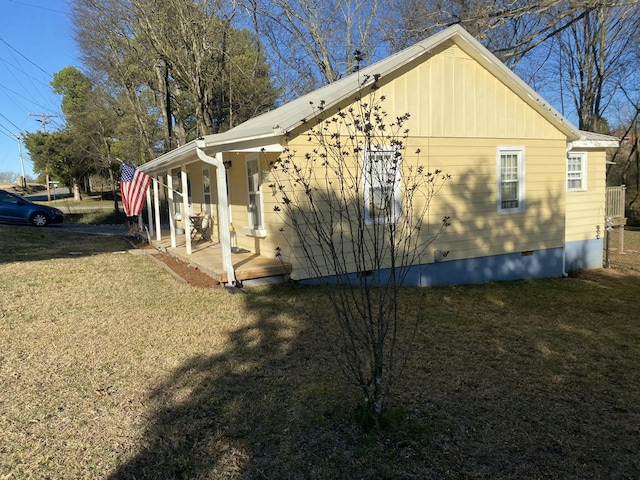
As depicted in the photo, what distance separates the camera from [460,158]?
9219mm

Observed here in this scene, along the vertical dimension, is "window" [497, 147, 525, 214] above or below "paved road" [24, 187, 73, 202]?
below

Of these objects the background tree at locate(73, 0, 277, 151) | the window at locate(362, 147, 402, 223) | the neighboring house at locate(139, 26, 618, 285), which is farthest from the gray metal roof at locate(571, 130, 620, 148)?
the background tree at locate(73, 0, 277, 151)

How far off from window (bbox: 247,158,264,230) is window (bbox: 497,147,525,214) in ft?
16.0

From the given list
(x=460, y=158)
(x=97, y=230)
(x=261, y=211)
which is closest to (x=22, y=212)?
(x=97, y=230)

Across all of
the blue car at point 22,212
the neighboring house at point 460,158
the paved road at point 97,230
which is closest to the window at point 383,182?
the neighboring house at point 460,158

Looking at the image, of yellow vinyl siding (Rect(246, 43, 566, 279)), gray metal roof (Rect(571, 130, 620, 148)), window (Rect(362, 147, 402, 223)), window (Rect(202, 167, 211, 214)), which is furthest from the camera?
window (Rect(202, 167, 211, 214))

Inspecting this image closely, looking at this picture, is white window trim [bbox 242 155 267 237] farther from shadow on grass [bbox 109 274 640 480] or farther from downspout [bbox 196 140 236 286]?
shadow on grass [bbox 109 274 640 480]

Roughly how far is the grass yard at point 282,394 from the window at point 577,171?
5373 mm

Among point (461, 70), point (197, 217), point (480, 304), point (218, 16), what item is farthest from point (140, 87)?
point (480, 304)

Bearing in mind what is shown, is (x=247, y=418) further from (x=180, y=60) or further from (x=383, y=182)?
(x=180, y=60)

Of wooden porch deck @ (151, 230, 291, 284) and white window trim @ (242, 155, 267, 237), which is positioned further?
white window trim @ (242, 155, 267, 237)

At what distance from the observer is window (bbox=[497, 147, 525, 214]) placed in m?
9.79

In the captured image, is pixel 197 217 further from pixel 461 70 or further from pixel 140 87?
pixel 140 87

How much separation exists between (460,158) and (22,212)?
1766 centimetres
